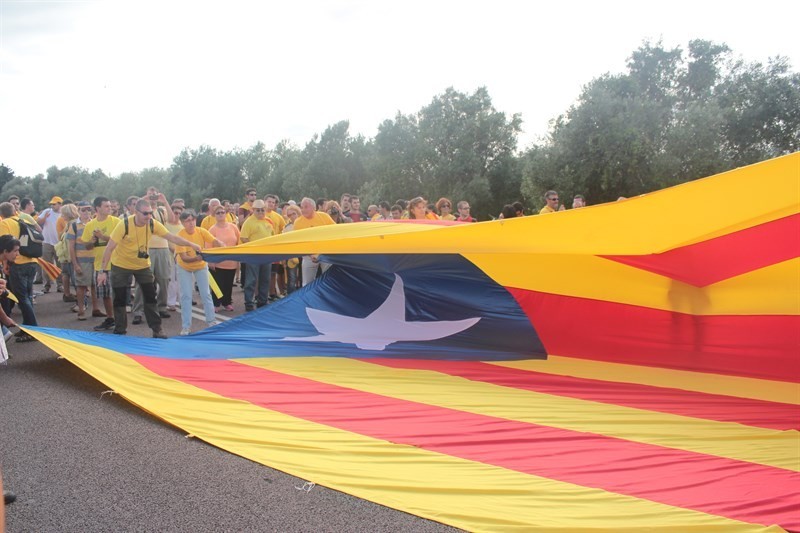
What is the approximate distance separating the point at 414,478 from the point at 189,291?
5215 millimetres

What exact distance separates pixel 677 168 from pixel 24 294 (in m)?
23.6

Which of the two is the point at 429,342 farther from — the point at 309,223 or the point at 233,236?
the point at 233,236

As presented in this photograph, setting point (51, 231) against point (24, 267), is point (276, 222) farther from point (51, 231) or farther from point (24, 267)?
point (51, 231)

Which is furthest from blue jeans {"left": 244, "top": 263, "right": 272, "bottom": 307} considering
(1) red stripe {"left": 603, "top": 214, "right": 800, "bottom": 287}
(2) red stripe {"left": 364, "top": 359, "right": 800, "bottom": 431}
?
(1) red stripe {"left": 603, "top": 214, "right": 800, "bottom": 287}

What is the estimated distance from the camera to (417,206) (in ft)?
28.9

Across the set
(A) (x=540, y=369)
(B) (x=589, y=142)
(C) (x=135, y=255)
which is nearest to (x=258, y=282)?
(C) (x=135, y=255)

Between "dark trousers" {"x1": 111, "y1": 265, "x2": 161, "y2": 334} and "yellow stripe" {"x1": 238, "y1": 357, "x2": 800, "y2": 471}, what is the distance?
7.60 ft

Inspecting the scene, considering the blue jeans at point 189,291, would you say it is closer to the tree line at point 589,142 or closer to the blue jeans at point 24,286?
the blue jeans at point 24,286

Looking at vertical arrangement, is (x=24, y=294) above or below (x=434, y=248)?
below

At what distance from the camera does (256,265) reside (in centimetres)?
966

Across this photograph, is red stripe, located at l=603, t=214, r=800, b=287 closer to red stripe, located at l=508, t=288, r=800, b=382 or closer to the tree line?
red stripe, located at l=508, t=288, r=800, b=382

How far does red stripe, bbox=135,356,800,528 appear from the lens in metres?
2.81

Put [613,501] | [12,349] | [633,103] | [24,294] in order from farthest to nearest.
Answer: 1. [633,103]
2. [24,294]
3. [12,349]
4. [613,501]

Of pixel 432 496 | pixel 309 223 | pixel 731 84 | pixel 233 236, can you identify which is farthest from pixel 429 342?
pixel 731 84
